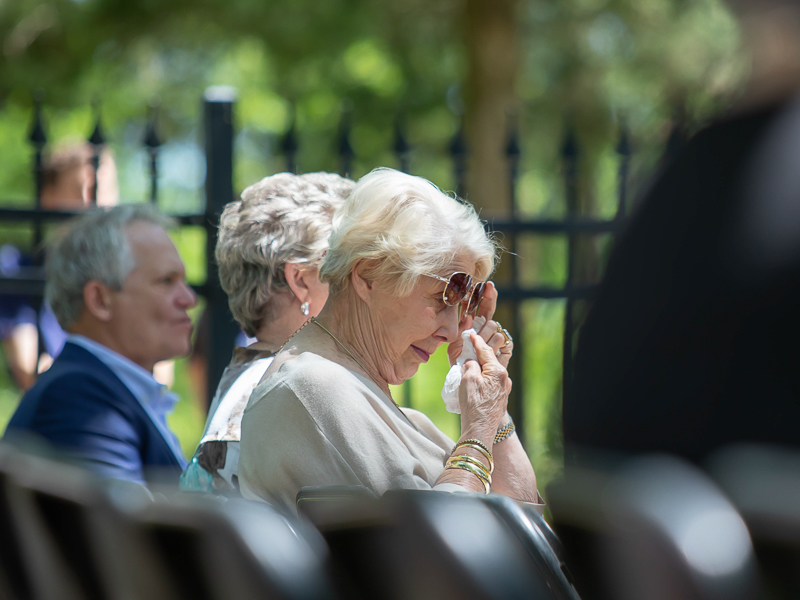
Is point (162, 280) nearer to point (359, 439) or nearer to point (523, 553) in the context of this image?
point (359, 439)

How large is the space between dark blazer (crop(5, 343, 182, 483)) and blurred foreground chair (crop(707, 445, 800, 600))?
2.29 metres

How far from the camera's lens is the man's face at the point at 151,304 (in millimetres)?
3359

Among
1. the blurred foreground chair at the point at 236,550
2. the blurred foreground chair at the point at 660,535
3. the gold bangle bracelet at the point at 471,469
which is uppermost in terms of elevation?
the blurred foreground chair at the point at 660,535

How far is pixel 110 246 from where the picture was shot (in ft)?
11.0

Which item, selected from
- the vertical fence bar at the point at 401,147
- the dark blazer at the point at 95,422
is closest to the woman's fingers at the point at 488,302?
the dark blazer at the point at 95,422

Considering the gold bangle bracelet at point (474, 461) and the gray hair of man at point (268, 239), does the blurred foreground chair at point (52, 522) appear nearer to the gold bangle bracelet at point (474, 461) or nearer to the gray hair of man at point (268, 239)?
the gold bangle bracelet at point (474, 461)

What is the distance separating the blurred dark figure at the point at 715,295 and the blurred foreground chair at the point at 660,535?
0.21 meters

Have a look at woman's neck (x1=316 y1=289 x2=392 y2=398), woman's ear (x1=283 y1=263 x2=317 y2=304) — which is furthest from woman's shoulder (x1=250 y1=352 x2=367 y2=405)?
woman's ear (x1=283 y1=263 x2=317 y2=304)

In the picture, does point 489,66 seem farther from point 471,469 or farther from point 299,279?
point 471,469

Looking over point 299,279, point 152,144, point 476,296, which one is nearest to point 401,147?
point 152,144

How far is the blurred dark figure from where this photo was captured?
2.69 ft

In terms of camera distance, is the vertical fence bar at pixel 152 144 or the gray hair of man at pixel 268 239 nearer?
the gray hair of man at pixel 268 239

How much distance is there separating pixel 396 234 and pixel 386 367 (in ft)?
1.21

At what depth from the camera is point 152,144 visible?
13.0ft
